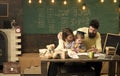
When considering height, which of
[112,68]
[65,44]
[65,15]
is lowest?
[112,68]

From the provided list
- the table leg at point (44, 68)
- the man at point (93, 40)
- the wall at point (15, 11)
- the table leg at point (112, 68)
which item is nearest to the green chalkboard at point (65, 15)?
the wall at point (15, 11)

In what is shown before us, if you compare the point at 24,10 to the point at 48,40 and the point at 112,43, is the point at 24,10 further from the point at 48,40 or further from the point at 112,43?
the point at 112,43

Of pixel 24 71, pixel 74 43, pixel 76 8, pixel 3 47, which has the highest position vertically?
pixel 76 8

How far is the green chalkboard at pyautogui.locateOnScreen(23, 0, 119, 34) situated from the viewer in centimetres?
763

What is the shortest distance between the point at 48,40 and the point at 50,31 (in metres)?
0.24

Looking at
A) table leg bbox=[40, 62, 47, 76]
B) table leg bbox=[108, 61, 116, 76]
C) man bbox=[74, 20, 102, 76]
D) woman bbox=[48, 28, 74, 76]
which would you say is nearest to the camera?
table leg bbox=[40, 62, 47, 76]

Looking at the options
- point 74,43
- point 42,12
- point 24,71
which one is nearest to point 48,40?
point 42,12

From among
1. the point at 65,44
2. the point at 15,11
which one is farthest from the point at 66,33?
the point at 15,11

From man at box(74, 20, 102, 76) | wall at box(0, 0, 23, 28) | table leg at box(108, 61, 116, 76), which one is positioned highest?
wall at box(0, 0, 23, 28)

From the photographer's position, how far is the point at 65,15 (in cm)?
768

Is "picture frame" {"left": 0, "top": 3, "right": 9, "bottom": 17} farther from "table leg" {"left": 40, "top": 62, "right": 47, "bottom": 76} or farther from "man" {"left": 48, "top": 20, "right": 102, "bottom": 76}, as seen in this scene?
"table leg" {"left": 40, "top": 62, "right": 47, "bottom": 76}

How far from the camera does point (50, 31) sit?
25.3 ft

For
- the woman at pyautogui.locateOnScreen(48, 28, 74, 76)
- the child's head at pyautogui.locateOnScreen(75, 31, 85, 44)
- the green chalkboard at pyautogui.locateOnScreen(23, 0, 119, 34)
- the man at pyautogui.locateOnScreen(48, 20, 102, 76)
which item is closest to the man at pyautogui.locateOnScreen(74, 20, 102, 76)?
the man at pyautogui.locateOnScreen(48, 20, 102, 76)

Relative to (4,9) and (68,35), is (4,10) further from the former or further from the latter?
(68,35)
